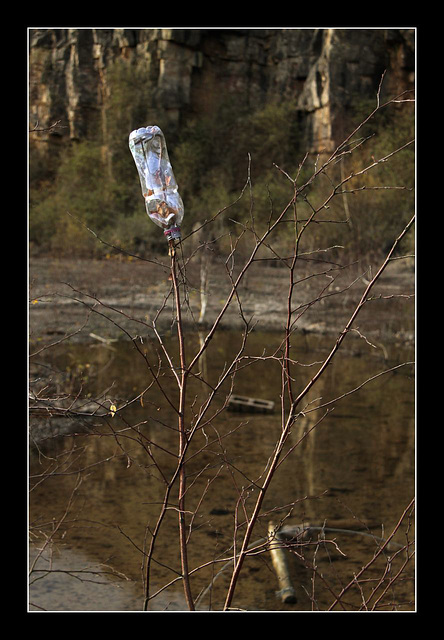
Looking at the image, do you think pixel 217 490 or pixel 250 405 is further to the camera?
pixel 250 405

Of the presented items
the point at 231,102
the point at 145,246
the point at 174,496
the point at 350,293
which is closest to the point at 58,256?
the point at 145,246

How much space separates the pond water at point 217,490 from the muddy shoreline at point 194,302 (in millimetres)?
1121

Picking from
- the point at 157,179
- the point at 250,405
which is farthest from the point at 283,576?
the point at 250,405

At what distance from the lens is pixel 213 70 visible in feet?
92.1

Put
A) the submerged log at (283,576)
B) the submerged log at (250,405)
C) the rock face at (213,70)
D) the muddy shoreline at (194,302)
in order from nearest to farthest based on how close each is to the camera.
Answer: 1. the submerged log at (283,576)
2. the submerged log at (250,405)
3. the muddy shoreline at (194,302)
4. the rock face at (213,70)

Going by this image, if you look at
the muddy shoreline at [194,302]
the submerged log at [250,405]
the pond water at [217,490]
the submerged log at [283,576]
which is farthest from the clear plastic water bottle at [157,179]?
the muddy shoreline at [194,302]

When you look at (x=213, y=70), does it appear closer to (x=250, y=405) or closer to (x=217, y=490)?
(x=250, y=405)

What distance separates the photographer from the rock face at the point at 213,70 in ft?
83.9

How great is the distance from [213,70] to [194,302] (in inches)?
625

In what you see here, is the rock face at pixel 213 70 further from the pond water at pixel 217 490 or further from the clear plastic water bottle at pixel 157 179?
the clear plastic water bottle at pixel 157 179

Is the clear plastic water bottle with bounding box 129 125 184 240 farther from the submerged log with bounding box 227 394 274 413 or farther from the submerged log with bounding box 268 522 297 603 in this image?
the submerged log with bounding box 227 394 274 413

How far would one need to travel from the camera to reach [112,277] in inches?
663

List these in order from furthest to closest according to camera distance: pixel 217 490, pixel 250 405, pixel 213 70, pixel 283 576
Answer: pixel 213 70 → pixel 250 405 → pixel 217 490 → pixel 283 576

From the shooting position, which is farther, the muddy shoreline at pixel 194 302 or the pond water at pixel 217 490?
the muddy shoreline at pixel 194 302
